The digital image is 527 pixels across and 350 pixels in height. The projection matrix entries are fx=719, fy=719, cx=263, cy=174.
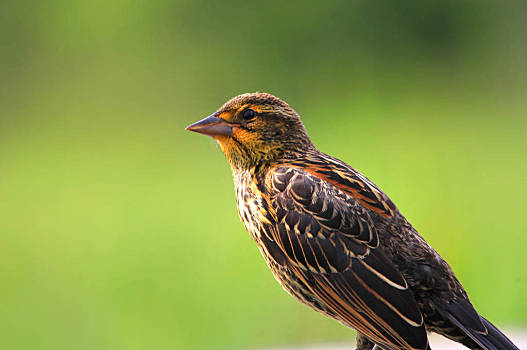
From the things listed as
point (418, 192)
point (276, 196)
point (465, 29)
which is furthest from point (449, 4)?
point (276, 196)

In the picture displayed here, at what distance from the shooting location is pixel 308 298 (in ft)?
8.88

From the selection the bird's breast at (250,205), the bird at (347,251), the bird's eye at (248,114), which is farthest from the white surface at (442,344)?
the bird's eye at (248,114)

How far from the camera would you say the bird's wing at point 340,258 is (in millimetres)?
2475

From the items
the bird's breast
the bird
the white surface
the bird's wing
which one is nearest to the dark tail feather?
the bird

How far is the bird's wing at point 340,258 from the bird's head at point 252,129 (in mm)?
220

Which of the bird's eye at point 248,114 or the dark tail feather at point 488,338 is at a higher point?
the bird's eye at point 248,114

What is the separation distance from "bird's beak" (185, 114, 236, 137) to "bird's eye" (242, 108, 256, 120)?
66mm

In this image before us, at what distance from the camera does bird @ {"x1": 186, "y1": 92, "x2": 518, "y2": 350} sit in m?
2.49

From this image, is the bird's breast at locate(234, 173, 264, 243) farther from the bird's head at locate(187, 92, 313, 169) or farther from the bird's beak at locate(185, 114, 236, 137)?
the bird's beak at locate(185, 114, 236, 137)

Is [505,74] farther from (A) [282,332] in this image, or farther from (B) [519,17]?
(A) [282,332]

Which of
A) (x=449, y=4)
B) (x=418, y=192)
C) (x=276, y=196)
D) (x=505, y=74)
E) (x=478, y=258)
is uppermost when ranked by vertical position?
(x=449, y=4)

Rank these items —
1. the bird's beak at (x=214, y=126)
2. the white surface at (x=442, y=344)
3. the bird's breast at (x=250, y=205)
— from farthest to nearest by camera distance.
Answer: the white surface at (x=442, y=344) → the bird's beak at (x=214, y=126) → the bird's breast at (x=250, y=205)

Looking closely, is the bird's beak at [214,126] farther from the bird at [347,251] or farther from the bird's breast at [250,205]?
the bird's breast at [250,205]

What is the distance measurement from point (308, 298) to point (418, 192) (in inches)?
148
